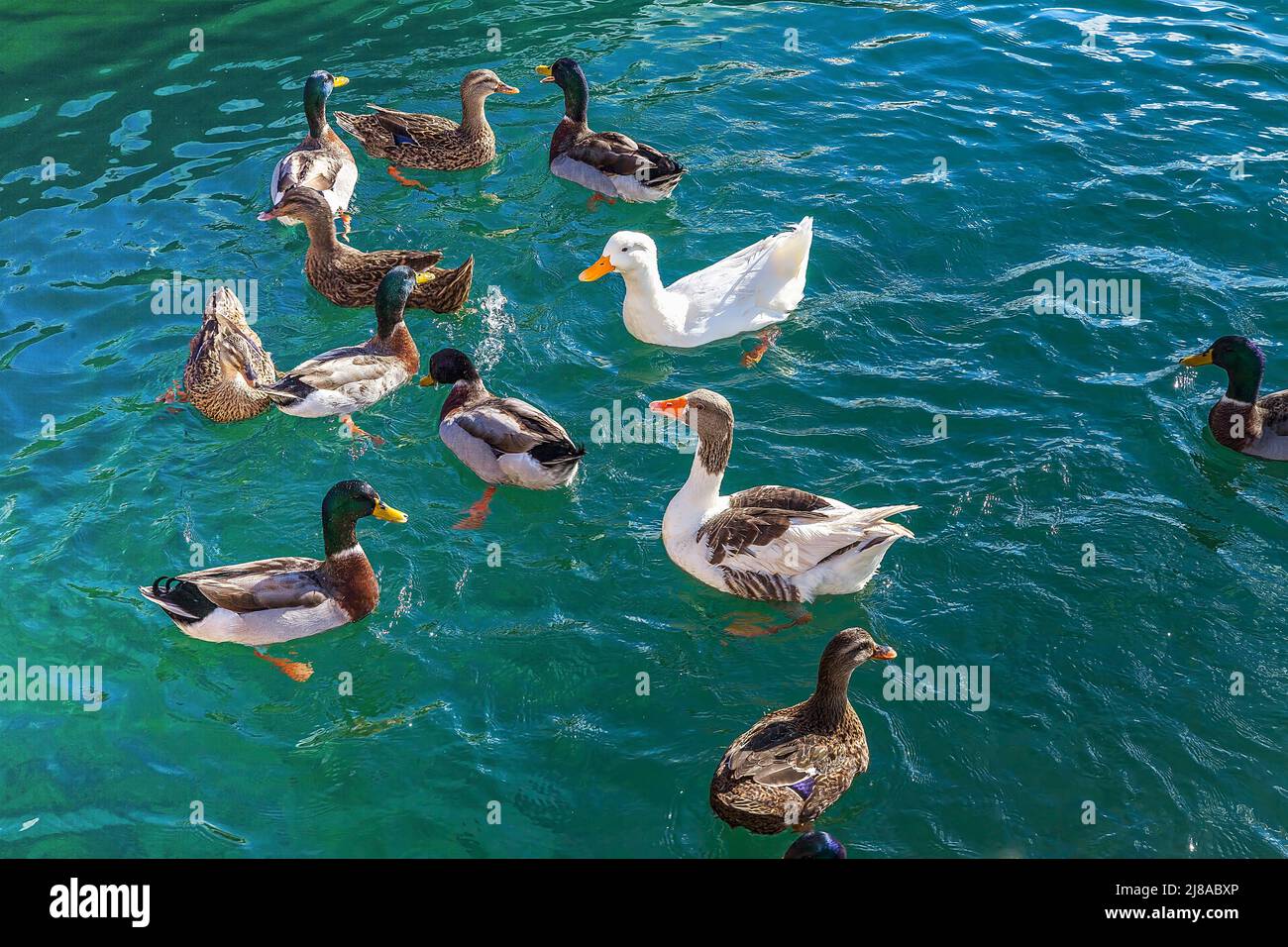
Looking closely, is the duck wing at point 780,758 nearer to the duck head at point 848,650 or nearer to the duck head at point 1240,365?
the duck head at point 848,650

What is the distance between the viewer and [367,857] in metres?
7.37

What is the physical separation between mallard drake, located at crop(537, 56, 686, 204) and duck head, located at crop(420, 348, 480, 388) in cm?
357

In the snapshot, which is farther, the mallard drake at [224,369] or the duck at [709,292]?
the duck at [709,292]

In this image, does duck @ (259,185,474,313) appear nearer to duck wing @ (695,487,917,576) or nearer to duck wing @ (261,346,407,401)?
duck wing @ (261,346,407,401)

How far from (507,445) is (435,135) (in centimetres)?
580

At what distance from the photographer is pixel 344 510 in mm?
8828

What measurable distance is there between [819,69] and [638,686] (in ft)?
34.8

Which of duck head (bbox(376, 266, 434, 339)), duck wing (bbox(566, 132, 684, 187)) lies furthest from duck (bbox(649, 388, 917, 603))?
duck wing (bbox(566, 132, 684, 187))

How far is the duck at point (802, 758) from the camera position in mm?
7109

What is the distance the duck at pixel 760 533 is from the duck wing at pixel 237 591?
278cm

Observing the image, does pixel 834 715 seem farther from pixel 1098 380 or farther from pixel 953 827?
pixel 1098 380

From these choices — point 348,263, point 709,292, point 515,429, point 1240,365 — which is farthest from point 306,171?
point 1240,365

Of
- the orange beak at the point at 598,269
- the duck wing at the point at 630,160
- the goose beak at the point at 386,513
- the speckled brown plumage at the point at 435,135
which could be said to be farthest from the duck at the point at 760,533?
the speckled brown plumage at the point at 435,135

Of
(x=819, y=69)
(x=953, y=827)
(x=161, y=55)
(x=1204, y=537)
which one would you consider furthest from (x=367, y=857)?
(x=161, y=55)
